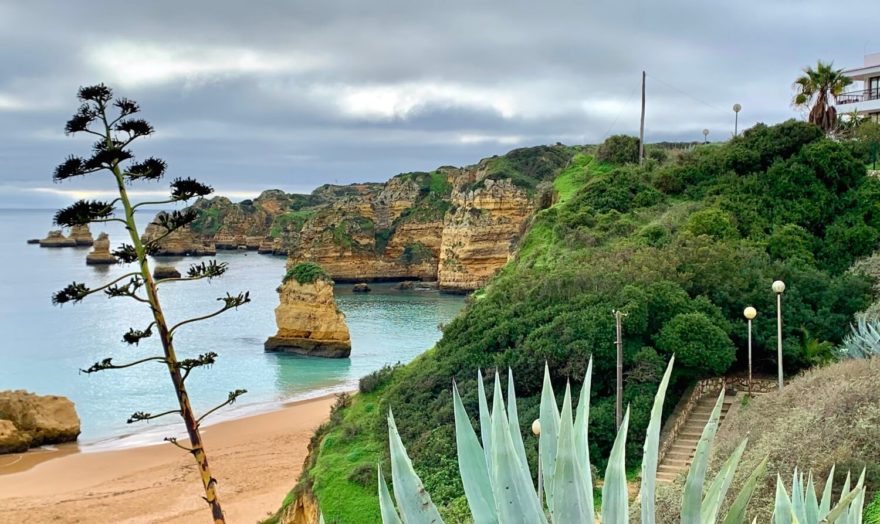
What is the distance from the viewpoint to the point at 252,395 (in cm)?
3350

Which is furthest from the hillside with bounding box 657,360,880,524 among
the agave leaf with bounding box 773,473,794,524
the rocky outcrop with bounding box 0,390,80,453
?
the rocky outcrop with bounding box 0,390,80,453

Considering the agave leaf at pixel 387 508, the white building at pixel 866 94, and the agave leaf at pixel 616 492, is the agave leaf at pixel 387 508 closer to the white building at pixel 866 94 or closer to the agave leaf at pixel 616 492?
the agave leaf at pixel 616 492

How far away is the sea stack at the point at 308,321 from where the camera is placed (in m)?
39.1

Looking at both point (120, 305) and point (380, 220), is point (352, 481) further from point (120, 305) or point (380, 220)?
point (380, 220)

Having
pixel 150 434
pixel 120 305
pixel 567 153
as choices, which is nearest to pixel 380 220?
pixel 567 153

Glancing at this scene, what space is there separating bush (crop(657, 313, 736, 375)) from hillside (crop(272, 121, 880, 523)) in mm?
29

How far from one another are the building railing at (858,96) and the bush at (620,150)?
895 cm

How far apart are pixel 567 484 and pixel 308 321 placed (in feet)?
126

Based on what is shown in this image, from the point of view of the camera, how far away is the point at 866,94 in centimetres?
3397

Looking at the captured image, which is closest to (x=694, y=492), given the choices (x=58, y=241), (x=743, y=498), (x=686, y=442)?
(x=743, y=498)

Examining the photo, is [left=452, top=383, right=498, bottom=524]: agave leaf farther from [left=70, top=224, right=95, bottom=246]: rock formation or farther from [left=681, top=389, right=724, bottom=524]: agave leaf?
[left=70, top=224, right=95, bottom=246]: rock formation

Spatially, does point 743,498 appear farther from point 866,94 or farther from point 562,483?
point 866,94

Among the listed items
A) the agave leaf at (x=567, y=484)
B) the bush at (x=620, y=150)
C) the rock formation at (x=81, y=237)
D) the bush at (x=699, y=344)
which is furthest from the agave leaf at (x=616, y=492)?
the rock formation at (x=81, y=237)

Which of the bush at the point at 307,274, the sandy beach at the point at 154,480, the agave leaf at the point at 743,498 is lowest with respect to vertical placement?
the sandy beach at the point at 154,480
